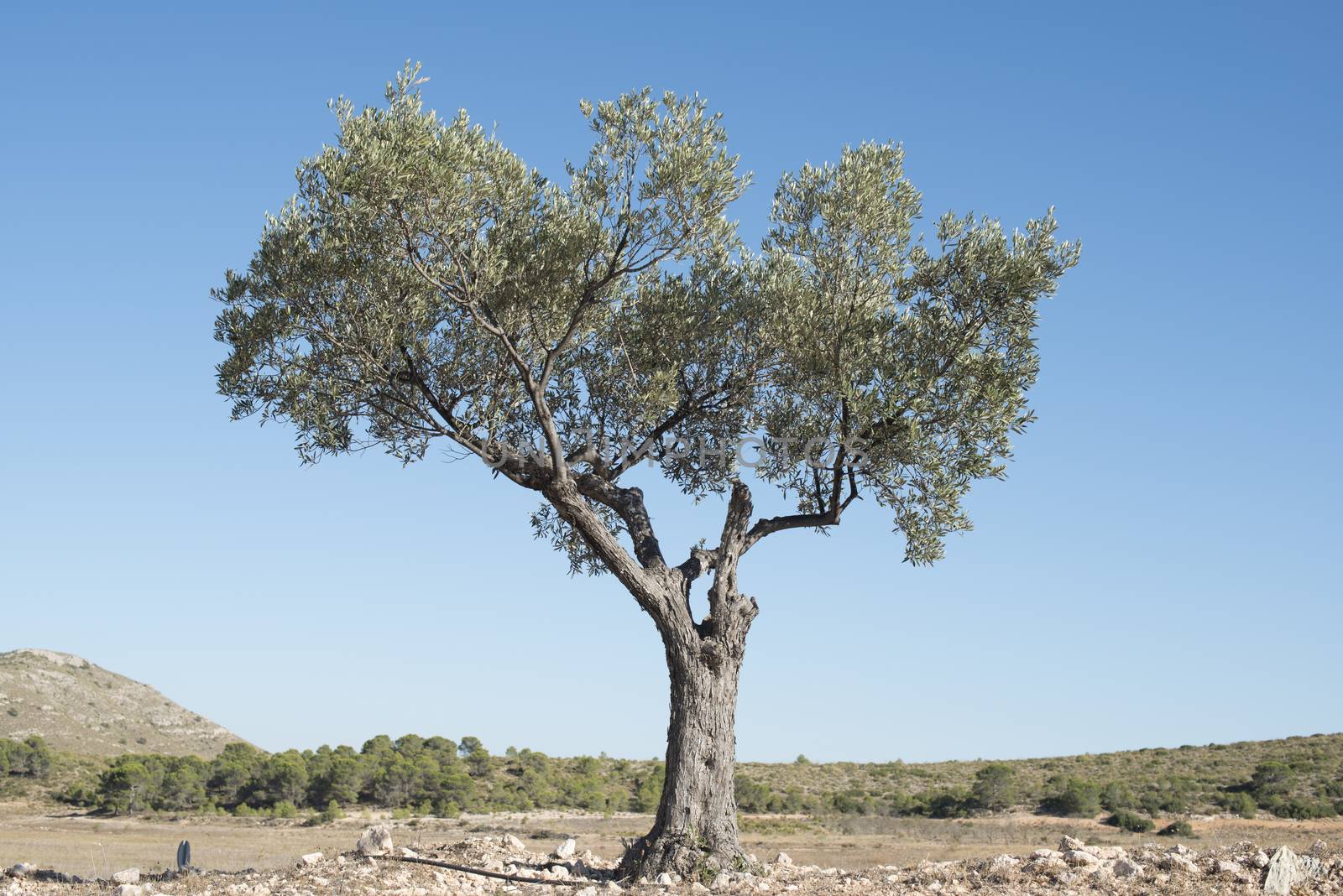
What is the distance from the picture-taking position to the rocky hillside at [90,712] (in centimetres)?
8175

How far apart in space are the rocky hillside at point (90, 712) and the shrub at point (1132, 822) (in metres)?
70.7

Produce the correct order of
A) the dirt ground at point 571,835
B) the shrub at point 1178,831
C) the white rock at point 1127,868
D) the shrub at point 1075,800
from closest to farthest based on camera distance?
the white rock at point 1127,868 < the dirt ground at point 571,835 < the shrub at point 1178,831 < the shrub at point 1075,800

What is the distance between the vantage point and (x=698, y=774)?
593 inches

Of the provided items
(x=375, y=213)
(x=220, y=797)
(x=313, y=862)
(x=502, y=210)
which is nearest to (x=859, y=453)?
(x=502, y=210)

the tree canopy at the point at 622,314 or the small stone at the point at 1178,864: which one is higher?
the tree canopy at the point at 622,314

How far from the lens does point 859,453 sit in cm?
1605

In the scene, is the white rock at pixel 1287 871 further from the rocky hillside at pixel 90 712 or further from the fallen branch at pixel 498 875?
the rocky hillside at pixel 90 712

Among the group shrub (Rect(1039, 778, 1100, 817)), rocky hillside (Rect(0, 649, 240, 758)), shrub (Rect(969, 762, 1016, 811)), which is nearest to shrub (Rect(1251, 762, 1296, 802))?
shrub (Rect(1039, 778, 1100, 817))

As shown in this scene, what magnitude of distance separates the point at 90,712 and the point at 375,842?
86.0m

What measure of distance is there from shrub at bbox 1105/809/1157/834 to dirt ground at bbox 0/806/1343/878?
681 millimetres

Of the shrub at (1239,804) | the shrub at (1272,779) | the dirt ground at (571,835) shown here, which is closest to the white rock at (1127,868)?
the dirt ground at (571,835)

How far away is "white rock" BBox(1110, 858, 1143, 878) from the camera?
46.3ft

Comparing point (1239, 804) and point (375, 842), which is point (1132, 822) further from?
point (375, 842)

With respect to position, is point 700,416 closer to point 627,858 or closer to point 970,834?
point 627,858
